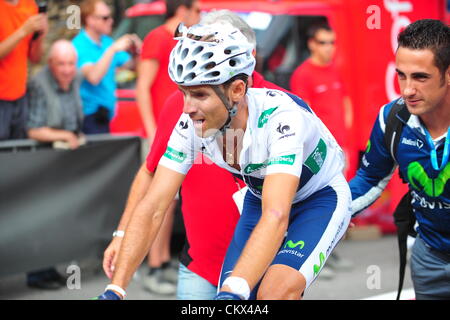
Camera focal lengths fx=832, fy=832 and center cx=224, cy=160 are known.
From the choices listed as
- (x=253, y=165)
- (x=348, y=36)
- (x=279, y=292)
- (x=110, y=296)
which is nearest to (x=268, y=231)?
(x=279, y=292)

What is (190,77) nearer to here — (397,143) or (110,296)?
(110,296)

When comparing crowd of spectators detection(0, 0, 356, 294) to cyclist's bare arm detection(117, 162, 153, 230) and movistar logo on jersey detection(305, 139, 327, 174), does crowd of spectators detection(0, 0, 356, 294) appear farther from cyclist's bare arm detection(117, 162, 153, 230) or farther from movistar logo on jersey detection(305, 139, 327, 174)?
movistar logo on jersey detection(305, 139, 327, 174)

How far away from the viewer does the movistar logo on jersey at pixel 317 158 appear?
3.66 m

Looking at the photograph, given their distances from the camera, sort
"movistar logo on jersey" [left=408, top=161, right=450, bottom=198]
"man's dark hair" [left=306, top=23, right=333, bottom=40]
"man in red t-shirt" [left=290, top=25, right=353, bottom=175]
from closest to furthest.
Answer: "movistar logo on jersey" [left=408, top=161, right=450, bottom=198], "man in red t-shirt" [left=290, top=25, right=353, bottom=175], "man's dark hair" [left=306, top=23, right=333, bottom=40]

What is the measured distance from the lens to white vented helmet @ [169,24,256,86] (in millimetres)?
3316

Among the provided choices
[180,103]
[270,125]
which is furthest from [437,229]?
[180,103]

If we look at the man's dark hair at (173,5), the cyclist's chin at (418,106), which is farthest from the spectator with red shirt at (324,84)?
the cyclist's chin at (418,106)

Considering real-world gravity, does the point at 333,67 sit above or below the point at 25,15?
below

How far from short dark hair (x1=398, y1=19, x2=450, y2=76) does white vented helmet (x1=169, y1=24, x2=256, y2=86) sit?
868 mm

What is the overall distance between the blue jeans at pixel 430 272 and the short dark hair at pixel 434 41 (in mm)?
950

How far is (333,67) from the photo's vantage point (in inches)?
347

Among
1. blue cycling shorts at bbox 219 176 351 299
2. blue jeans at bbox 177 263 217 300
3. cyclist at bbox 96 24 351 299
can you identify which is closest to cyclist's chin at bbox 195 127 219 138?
cyclist at bbox 96 24 351 299

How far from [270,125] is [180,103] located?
92cm
